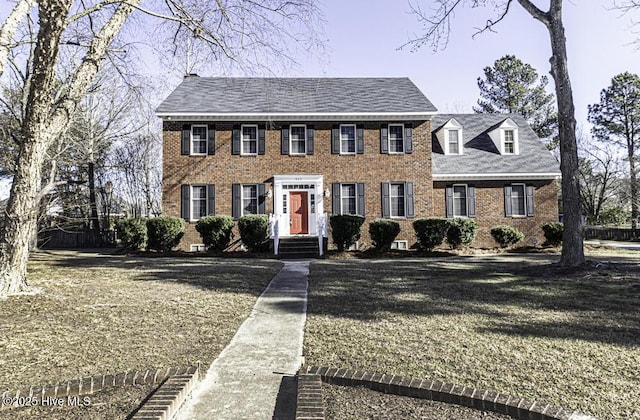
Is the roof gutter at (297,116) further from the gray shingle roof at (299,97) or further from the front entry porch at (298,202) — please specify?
the front entry porch at (298,202)

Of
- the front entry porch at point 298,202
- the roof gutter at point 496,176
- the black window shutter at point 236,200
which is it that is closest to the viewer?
the black window shutter at point 236,200

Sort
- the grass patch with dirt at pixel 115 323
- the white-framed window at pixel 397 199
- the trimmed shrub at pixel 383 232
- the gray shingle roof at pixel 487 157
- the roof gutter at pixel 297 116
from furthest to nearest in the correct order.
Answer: the gray shingle roof at pixel 487 157
the white-framed window at pixel 397 199
the roof gutter at pixel 297 116
the trimmed shrub at pixel 383 232
the grass patch with dirt at pixel 115 323

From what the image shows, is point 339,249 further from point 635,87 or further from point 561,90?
point 635,87

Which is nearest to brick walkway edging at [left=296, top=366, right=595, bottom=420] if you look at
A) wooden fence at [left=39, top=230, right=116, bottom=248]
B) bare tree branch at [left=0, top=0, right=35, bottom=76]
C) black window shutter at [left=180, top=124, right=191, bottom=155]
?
bare tree branch at [left=0, top=0, right=35, bottom=76]

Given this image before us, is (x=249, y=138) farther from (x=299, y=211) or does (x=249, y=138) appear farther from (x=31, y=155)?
(x=31, y=155)

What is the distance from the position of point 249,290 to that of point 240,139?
11097 millimetres

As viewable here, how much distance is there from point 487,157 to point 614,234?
15.3m

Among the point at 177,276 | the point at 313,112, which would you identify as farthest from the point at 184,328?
the point at 313,112

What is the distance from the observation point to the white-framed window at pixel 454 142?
19.3 metres

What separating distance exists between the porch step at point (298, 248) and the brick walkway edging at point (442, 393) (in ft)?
36.7

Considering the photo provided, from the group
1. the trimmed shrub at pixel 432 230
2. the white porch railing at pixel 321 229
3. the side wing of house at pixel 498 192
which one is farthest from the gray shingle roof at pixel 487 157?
the white porch railing at pixel 321 229

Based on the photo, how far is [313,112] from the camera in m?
17.5

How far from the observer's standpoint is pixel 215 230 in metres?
15.3

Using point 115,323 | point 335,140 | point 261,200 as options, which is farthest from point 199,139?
point 115,323
